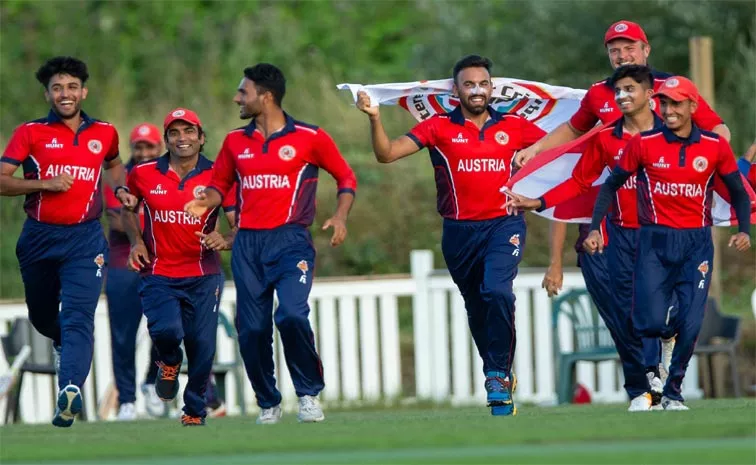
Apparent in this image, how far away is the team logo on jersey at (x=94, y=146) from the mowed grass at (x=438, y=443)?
2398 mm

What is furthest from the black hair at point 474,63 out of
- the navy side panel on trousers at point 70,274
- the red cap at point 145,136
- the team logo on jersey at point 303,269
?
the red cap at point 145,136

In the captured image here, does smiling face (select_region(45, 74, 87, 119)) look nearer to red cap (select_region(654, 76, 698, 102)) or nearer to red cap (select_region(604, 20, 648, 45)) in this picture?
red cap (select_region(604, 20, 648, 45))

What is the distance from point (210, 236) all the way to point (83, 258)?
0.99 metres

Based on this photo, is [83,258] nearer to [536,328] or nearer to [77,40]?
[536,328]

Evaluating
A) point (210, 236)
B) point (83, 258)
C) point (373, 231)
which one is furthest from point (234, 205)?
point (373, 231)

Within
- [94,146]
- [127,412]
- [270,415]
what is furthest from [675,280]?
[127,412]

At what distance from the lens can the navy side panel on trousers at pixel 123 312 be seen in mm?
16172

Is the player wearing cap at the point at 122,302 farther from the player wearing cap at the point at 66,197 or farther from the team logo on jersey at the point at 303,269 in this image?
the team logo on jersey at the point at 303,269

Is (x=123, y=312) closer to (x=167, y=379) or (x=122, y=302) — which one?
(x=122, y=302)

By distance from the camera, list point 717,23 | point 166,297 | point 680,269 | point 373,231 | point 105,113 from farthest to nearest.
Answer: point 105,113 → point 717,23 → point 373,231 → point 166,297 → point 680,269

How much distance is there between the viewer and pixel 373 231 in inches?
907

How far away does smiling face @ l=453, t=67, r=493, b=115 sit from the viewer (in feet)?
40.1

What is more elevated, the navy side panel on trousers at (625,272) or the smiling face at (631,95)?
the smiling face at (631,95)

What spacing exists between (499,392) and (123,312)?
17.4ft
